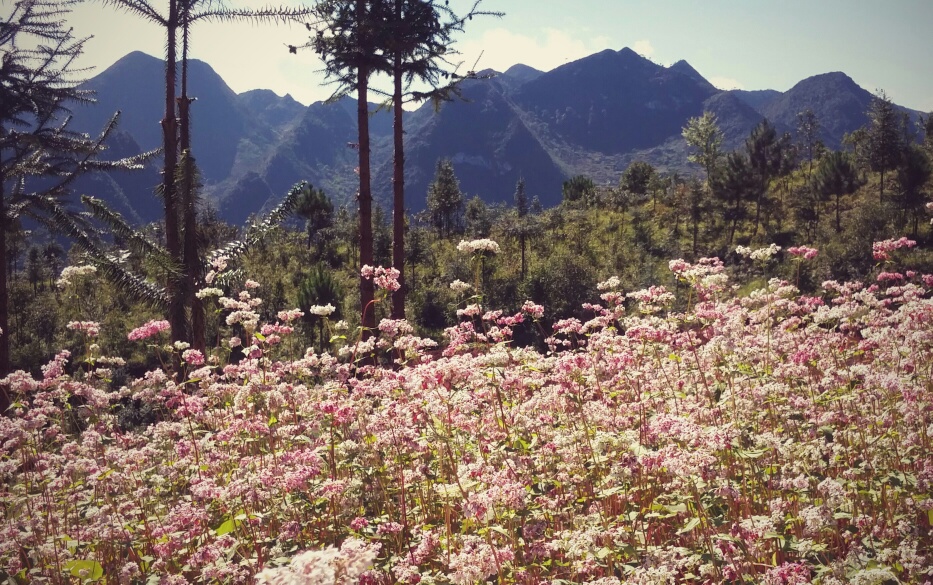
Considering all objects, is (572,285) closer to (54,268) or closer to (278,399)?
(278,399)

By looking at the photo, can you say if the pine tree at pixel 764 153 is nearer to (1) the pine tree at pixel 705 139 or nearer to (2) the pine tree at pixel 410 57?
(1) the pine tree at pixel 705 139

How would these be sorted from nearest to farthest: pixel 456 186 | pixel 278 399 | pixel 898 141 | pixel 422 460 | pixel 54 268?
pixel 278 399, pixel 422 460, pixel 898 141, pixel 54 268, pixel 456 186

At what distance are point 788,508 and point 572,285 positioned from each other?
29.9m

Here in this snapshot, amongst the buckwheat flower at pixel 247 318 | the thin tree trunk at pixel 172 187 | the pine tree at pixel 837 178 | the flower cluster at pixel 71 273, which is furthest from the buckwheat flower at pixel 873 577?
the pine tree at pixel 837 178

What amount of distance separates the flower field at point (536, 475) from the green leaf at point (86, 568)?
13 mm

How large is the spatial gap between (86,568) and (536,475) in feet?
11.6

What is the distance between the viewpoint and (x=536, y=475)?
178 inches

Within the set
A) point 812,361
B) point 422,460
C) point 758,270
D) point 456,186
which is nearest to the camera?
point 422,460

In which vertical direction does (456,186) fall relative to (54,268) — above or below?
above

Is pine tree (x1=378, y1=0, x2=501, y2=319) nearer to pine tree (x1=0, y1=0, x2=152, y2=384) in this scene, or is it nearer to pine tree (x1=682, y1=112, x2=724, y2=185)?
pine tree (x1=0, y1=0, x2=152, y2=384)

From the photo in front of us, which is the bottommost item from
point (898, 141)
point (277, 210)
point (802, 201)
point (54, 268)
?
point (54, 268)

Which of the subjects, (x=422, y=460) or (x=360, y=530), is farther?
(x=422, y=460)

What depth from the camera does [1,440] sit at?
18.4 ft

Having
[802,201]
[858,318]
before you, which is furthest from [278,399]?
[802,201]
